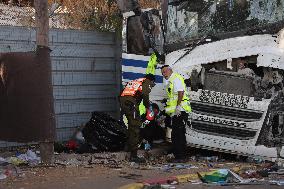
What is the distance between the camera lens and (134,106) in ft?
28.1

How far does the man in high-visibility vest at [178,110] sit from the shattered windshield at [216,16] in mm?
1178

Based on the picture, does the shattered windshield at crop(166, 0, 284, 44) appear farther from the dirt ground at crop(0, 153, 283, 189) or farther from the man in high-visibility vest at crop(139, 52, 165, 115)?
the dirt ground at crop(0, 153, 283, 189)

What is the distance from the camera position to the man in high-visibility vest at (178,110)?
847 centimetres

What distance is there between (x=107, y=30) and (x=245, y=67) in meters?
3.89

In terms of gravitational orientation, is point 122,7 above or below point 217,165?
above

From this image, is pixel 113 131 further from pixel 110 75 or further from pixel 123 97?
pixel 110 75

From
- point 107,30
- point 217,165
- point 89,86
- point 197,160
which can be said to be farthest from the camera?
point 107,30

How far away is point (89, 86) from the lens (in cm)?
1061

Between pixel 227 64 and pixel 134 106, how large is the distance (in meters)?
1.57

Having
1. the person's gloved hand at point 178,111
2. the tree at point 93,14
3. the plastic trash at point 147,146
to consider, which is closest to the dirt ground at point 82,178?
the person's gloved hand at point 178,111

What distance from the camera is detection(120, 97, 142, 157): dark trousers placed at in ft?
27.9

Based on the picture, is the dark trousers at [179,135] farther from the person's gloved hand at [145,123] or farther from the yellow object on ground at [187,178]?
the yellow object on ground at [187,178]

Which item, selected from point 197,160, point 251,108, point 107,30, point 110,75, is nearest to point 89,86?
point 110,75

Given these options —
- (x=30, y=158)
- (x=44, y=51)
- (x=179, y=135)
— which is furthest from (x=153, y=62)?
(x=44, y=51)
